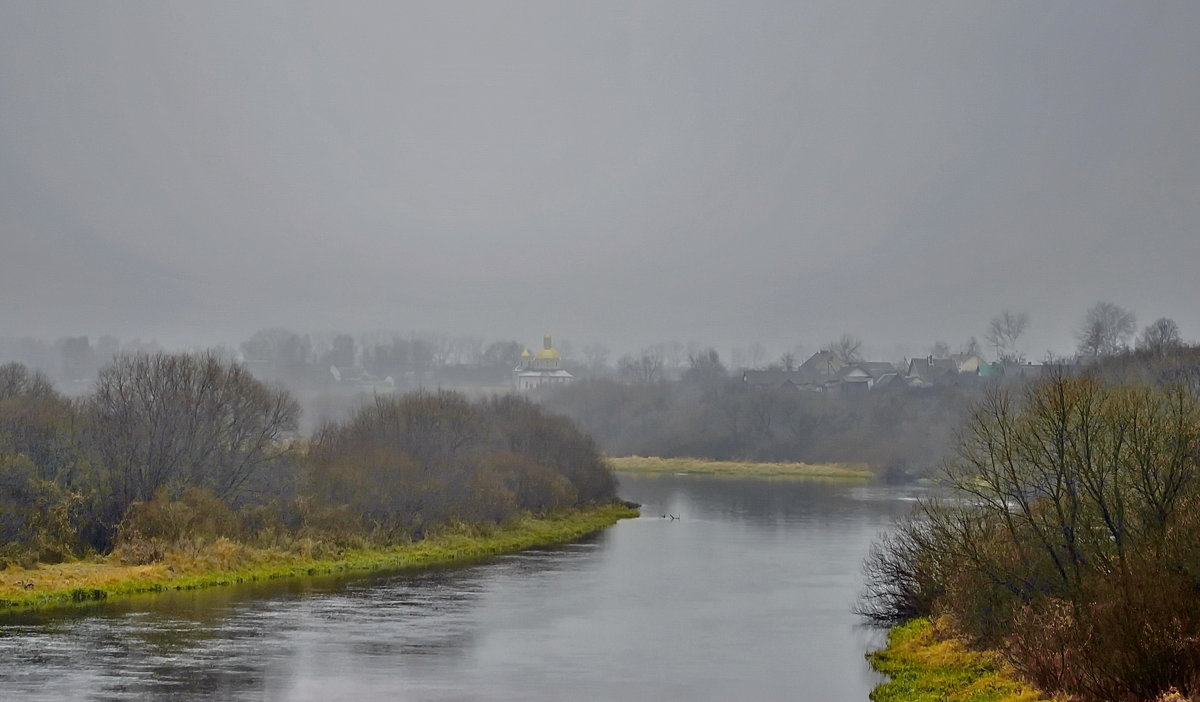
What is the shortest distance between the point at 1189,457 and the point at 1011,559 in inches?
157

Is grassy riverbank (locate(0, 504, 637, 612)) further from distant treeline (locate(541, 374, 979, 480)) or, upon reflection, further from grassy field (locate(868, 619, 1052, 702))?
distant treeline (locate(541, 374, 979, 480))

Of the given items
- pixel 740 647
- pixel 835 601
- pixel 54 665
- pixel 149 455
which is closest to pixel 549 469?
pixel 149 455

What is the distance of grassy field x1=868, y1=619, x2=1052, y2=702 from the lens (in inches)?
831

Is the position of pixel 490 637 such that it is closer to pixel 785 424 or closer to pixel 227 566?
pixel 227 566

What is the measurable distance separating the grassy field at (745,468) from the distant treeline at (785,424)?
2130 mm

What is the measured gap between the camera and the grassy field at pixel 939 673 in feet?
69.3

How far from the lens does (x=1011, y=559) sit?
965 inches

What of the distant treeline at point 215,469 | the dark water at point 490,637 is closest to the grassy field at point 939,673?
the dark water at point 490,637

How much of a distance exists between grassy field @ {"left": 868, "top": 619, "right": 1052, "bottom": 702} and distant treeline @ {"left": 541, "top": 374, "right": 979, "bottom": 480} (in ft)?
242

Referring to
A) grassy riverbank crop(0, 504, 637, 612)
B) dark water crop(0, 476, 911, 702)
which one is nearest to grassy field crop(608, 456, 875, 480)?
grassy riverbank crop(0, 504, 637, 612)

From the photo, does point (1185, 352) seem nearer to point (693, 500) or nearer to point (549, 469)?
point (693, 500)

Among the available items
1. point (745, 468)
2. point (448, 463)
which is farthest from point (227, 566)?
point (745, 468)

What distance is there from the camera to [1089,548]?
22891 millimetres

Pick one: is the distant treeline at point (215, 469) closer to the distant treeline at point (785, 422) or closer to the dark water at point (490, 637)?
the dark water at point (490, 637)
